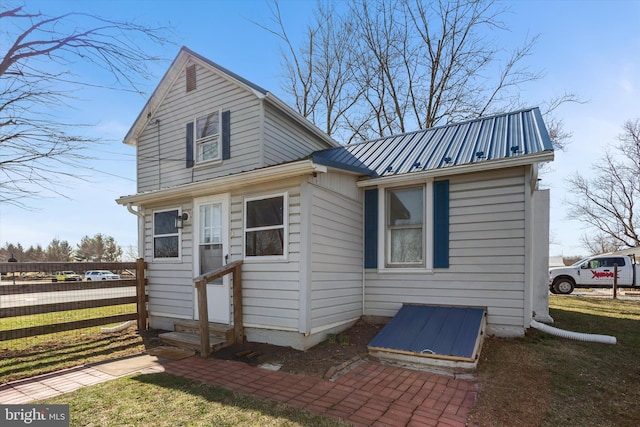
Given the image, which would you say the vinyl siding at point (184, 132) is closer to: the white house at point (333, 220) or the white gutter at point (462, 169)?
the white house at point (333, 220)

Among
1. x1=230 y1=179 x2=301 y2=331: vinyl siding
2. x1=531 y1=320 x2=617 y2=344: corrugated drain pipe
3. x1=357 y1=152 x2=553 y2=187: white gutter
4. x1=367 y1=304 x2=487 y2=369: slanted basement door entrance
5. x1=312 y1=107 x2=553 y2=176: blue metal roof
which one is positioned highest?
x1=312 y1=107 x2=553 y2=176: blue metal roof

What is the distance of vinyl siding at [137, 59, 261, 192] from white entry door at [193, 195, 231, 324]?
3.31ft

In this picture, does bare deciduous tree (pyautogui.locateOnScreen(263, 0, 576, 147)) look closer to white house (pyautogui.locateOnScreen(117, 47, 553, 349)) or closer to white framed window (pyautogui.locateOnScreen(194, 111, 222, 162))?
white house (pyautogui.locateOnScreen(117, 47, 553, 349))

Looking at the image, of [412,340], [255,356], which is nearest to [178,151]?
[255,356]

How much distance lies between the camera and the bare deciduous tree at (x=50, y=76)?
14.4ft

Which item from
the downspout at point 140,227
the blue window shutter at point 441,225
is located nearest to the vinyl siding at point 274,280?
the blue window shutter at point 441,225

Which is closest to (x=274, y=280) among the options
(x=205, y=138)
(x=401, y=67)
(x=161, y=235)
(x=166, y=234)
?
(x=166, y=234)

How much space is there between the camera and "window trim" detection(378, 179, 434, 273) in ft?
19.0

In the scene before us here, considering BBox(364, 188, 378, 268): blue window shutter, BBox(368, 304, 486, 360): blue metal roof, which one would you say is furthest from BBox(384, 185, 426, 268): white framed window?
BBox(368, 304, 486, 360): blue metal roof

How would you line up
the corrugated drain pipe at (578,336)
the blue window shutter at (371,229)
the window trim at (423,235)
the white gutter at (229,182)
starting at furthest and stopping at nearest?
the blue window shutter at (371,229) → the window trim at (423,235) → the corrugated drain pipe at (578,336) → the white gutter at (229,182)

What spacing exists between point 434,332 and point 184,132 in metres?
6.72

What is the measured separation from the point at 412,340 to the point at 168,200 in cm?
542

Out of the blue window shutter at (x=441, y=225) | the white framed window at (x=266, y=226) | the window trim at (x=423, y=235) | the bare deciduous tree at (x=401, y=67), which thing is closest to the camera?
the white framed window at (x=266, y=226)

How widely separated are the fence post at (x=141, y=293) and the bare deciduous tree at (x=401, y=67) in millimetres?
11747
